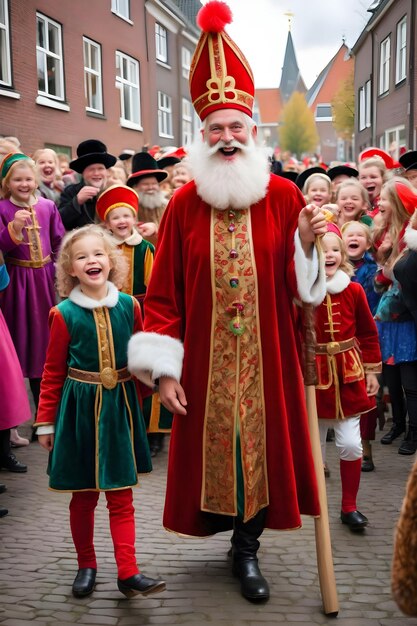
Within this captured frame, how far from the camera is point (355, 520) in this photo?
3932mm

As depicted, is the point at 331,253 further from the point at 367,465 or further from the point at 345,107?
the point at 345,107

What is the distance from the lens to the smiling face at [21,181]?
210 inches

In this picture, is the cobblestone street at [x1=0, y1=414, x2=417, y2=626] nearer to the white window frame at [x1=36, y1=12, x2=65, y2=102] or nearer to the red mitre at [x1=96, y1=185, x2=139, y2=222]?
the red mitre at [x1=96, y1=185, x2=139, y2=222]

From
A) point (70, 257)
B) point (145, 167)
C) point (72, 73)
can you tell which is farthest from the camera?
point (72, 73)

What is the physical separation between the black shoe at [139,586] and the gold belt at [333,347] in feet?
5.17

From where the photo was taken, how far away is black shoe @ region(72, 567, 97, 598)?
3.23m

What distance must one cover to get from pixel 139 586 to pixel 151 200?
368 centimetres

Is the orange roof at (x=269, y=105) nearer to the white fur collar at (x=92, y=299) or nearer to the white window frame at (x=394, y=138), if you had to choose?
the white window frame at (x=394, y=138)

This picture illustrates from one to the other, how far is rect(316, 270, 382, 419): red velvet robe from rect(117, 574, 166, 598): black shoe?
1368 millimetres

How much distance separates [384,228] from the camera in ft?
17.5

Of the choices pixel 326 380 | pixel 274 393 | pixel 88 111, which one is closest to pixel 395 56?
pixel 88 111

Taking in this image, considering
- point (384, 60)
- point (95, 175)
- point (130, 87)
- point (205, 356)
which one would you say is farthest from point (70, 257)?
point (384, 60)

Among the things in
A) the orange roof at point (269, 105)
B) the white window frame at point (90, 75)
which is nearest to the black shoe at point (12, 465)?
the white window frame at point (90, 75)

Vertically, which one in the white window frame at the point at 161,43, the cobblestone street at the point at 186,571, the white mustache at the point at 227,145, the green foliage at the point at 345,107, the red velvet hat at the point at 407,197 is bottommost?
the cobblestone street at the point at 186,571
